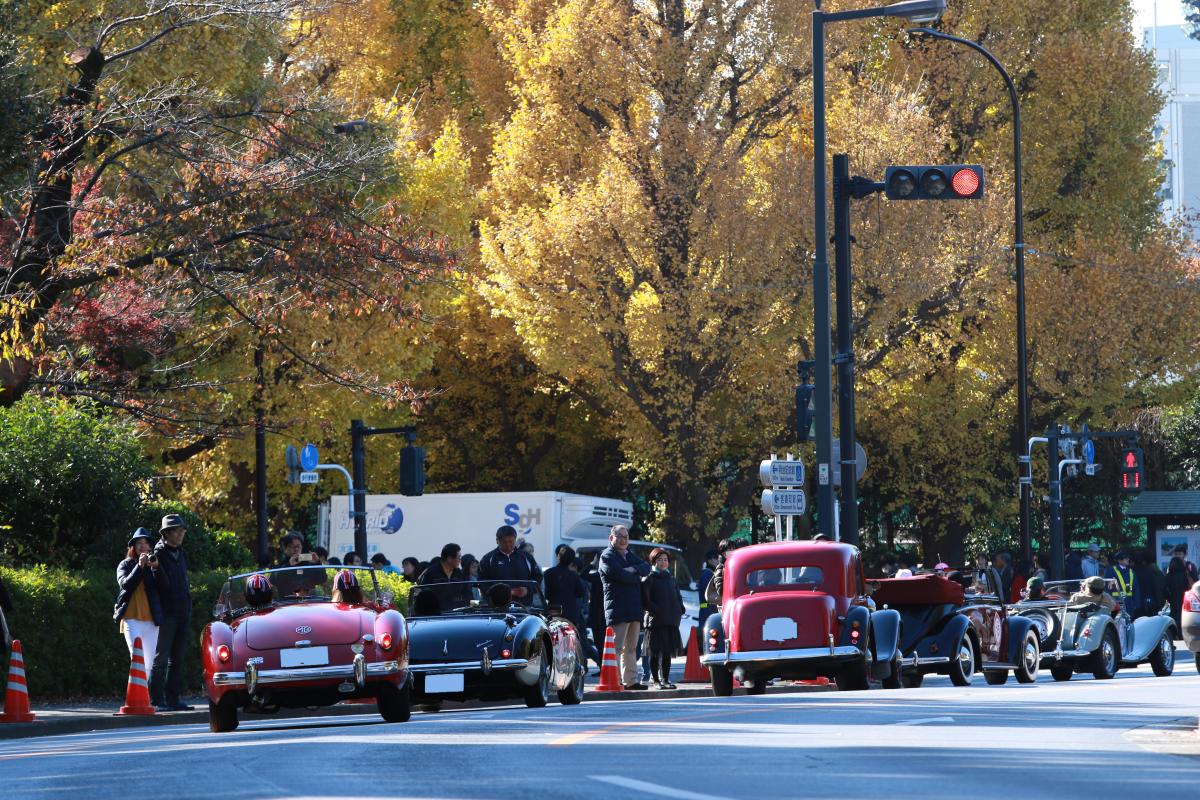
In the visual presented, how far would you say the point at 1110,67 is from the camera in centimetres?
4425

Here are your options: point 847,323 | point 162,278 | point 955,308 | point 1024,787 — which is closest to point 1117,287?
point 955,308

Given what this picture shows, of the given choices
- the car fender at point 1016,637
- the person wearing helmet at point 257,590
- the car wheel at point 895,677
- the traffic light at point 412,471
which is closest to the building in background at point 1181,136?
the traffic light at point 412,471

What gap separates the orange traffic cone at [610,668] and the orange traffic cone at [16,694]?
6.52 m

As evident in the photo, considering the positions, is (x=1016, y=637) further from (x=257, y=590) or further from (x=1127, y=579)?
(x=1127, y=579)

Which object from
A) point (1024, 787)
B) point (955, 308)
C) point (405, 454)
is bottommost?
point (1024, 787)

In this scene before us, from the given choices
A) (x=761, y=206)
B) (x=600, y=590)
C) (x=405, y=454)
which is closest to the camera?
(x=600, y=590)

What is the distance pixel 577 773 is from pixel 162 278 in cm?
1558

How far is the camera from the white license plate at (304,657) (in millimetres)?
16234

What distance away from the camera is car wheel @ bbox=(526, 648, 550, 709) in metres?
18.2

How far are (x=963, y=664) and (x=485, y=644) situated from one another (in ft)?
22.5

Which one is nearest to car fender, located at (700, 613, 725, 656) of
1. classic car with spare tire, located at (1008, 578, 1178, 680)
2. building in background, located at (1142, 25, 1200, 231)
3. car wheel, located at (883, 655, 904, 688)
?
car wheel, located at (883, 655, 904, 688)

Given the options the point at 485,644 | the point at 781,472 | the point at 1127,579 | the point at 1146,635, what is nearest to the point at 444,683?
the point at 485,644

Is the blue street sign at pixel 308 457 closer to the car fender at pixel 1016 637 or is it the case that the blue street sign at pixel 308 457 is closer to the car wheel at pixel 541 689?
the car fender at pixel 1016 637

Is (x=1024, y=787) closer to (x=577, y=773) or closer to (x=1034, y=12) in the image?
(x=577, y=773)
